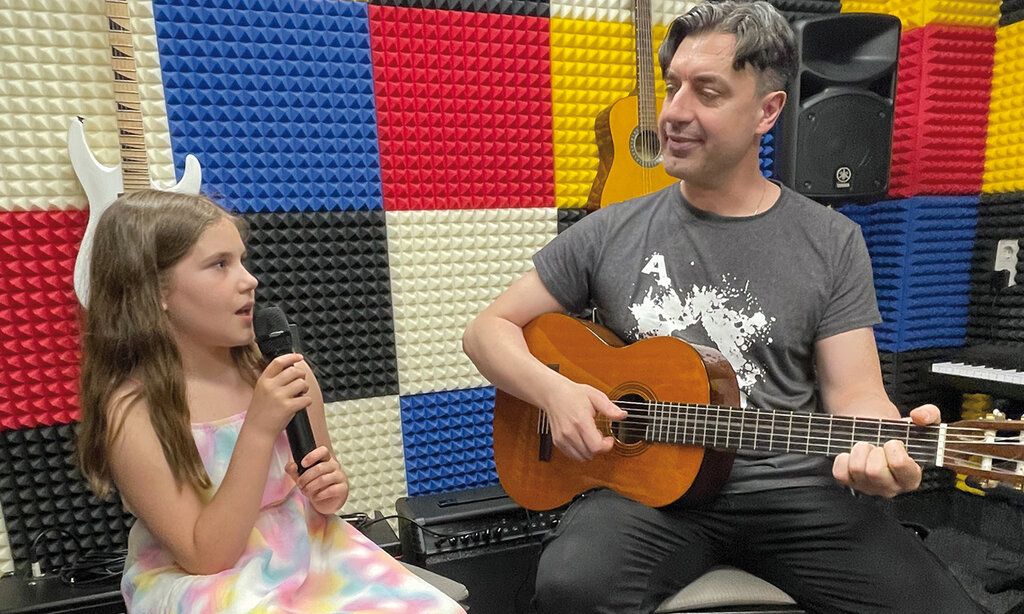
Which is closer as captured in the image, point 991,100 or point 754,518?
point 754,518

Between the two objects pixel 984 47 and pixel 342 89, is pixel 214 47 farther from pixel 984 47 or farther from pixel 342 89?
pixel 984 47

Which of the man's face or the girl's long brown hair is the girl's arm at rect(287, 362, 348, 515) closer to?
the girl's long brown hair

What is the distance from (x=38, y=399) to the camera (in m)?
1.84

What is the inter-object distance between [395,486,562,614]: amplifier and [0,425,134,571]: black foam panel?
92cm

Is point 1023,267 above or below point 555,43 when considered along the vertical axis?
below

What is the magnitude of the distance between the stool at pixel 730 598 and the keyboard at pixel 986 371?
60.6 inches

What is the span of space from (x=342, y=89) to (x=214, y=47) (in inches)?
15.3

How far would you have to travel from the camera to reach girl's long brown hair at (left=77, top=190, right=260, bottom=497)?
112cm

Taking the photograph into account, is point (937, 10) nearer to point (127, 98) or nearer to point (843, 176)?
point (843, 176)

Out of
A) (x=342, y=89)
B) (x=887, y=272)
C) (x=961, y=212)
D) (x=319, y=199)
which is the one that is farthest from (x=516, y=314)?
(x=961, y=212)

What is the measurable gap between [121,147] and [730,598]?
6.35 feet

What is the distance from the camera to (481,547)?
187 centimetres

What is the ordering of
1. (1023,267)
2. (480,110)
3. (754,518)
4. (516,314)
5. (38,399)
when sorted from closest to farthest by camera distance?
(754,518) < (516,314) < (38,399) < (480,110) < (1023,267)

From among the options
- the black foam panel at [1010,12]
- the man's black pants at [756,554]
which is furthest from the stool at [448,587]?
the black foam panel at [1010,12]
